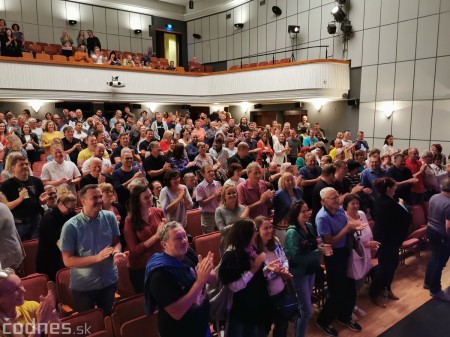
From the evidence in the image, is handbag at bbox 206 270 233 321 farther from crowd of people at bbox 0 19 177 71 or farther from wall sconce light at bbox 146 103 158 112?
wall sconce light at bbox 146 103 158 112

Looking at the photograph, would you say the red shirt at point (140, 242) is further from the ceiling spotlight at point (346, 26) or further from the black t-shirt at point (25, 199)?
the ceiling spotlight at point (346, 26)

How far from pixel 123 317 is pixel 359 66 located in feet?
35.5

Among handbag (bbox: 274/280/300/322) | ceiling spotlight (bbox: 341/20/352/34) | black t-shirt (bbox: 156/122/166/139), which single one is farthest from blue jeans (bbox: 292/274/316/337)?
ceiling spotlight (bbox: 341/20/352/34)

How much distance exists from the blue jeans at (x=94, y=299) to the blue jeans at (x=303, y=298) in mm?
1441

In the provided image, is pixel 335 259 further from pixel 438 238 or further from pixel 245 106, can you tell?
pixel 245 106

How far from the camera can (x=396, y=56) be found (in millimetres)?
10445

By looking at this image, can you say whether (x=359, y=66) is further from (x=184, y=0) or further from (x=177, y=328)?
(x=177, y=328)

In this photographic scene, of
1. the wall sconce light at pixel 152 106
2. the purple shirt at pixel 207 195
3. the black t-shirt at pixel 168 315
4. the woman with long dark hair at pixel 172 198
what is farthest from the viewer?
the wall sconce light at pixel 152 106

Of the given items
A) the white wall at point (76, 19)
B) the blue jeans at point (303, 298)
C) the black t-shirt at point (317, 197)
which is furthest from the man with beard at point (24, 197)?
the white wall at point (76, 19)

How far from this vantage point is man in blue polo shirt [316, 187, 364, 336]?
3160mm

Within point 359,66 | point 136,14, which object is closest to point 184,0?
point 136,14

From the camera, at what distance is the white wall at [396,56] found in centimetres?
964

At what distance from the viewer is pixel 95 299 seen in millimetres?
2635

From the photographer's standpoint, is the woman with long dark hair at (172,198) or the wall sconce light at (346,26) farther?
the wall sconce light at (346,26)
